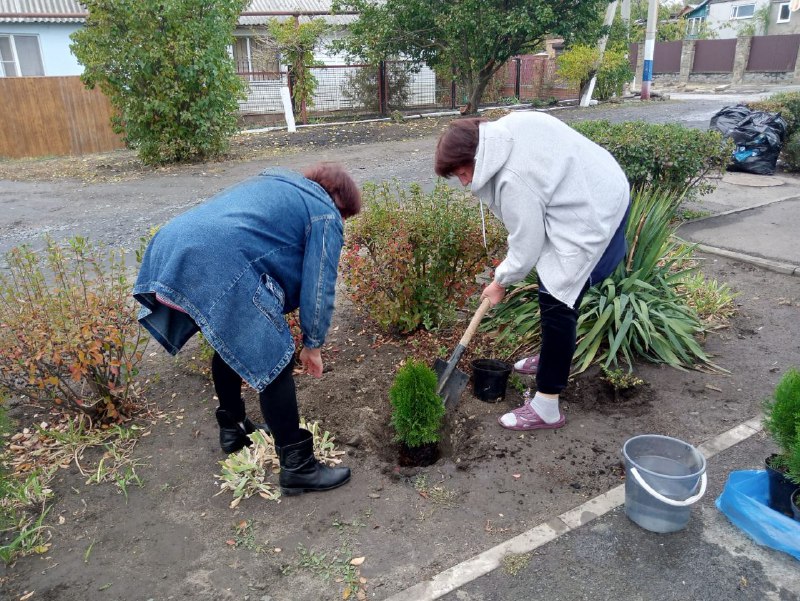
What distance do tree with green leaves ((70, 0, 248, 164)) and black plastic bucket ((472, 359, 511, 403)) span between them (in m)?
9.00

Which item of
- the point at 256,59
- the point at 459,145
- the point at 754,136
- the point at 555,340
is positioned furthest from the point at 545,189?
the point at 256,59

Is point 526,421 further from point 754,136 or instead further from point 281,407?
point 754,136

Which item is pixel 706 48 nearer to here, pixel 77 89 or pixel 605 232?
pixel 77 89

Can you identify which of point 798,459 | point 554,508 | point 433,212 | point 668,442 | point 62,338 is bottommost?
point 554,508

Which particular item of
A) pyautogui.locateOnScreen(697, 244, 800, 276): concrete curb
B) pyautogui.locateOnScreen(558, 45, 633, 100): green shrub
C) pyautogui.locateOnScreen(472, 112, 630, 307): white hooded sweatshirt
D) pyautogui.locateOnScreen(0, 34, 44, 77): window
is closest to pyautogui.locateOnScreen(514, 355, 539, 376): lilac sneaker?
pyautogui.locateOnScreen(472, 112, 630, 307): white hooded sweatshirt

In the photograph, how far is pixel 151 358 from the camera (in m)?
4.06

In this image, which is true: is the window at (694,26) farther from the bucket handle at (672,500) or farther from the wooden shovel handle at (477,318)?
the bucket handle at (672,500)

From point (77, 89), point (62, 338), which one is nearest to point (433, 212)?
point (62, 338)

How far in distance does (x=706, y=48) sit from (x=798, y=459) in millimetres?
36183

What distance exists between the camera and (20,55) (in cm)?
1878

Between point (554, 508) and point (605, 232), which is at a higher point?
point (605, 232)

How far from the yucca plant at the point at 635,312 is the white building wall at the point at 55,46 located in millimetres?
19227

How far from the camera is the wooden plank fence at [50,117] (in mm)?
14711

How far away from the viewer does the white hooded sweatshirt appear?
2.71 meters
